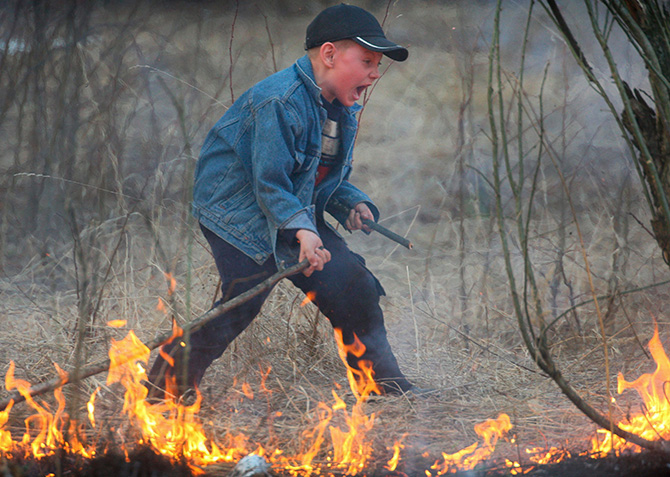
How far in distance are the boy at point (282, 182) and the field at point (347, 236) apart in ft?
0.61

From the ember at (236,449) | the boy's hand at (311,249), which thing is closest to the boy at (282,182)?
the boy's hand at (311,249)

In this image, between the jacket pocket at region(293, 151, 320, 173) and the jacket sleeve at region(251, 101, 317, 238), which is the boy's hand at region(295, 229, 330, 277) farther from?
the jacket pocket at region(293, 151, 320, 173)

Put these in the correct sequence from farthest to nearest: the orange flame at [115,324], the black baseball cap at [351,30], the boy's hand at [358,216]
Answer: the orange flame at [115,324]
the boy's hand at [358,216]
the black baseball cap at [351,30]

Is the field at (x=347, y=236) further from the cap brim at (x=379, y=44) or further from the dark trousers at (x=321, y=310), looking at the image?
the cap brim at (x=379, y=44)

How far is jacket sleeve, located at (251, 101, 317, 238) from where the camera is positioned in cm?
191

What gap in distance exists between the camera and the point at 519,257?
4133mm

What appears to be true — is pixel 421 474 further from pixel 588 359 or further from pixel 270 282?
pixel 588 359

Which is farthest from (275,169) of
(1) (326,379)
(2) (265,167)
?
(1) (326,379)

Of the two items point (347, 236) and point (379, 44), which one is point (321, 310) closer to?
point (379, 44)

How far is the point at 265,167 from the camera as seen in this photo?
1925 mm

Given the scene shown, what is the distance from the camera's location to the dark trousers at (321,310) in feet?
6.73

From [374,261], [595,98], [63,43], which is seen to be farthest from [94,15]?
[595,98]

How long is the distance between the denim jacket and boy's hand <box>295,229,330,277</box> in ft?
0.07

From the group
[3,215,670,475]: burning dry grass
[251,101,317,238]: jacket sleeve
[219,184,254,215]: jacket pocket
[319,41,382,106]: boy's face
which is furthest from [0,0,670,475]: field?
[319,41,382,106]: boy's face
